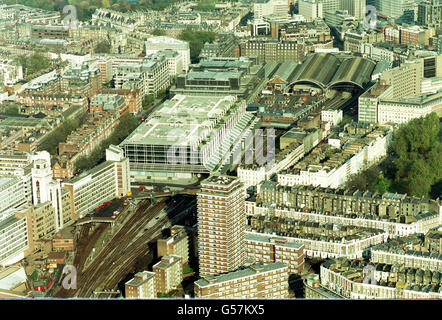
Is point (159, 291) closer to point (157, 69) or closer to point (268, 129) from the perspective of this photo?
point (268, 129)

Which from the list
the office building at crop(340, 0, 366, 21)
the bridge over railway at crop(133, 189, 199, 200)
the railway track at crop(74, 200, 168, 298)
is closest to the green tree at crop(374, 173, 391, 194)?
the bridge over railway at crop(133, 189, 199, 200)

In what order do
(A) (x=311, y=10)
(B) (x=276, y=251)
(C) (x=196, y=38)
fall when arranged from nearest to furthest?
(B) (x=276, y=251) < (C) (x=196, y=38) < (A) (x=311, y=10)

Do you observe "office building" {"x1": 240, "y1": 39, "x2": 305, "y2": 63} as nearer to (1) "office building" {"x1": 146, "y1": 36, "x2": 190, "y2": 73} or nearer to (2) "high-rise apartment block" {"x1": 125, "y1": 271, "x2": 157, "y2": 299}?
(1) "office building" {"x1": 146, "y1": 36, "x2": 190, "y2": 73}

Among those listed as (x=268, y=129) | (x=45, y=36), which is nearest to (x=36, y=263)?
(x=268, y=129)

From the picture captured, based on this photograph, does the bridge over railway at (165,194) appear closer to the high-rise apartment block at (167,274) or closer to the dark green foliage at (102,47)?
the high-rise apartment block at (167,274)

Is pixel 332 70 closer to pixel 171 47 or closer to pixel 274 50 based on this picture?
pixel 274 50

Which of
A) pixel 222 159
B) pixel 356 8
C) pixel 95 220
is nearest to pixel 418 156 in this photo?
pixel 222 159

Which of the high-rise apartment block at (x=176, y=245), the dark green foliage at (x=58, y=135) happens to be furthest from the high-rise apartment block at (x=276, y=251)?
the dark green foliage at (x=58, y=135)
